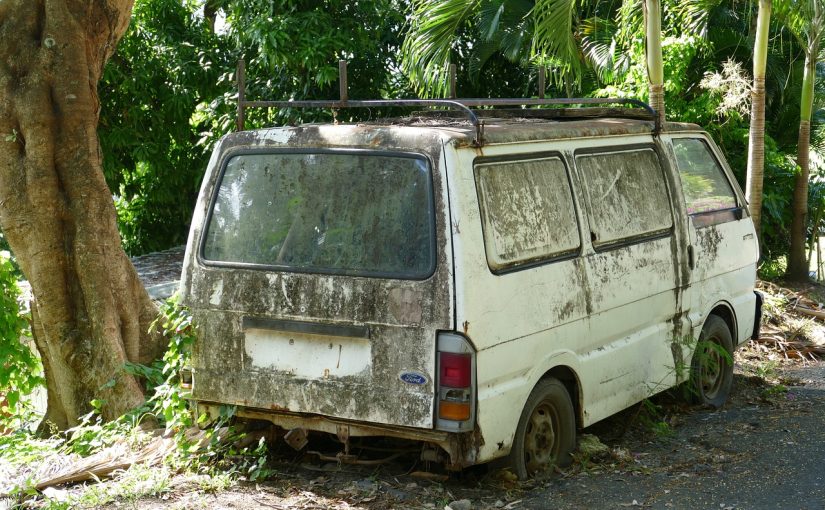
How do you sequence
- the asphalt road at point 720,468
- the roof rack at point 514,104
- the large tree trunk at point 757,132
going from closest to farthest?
the asphalt road at point 720,468, the roof rack at point 514,104, the large tree trunk at point 757,132

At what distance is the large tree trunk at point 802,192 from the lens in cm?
1185

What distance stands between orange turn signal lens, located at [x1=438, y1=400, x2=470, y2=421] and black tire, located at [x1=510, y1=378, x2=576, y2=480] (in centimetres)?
52

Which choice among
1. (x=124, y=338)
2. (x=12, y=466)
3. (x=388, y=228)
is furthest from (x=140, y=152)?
(x=388, y=228)

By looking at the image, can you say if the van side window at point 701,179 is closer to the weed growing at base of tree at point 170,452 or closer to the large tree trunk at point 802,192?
the weed growing at base of tree at point 170,452

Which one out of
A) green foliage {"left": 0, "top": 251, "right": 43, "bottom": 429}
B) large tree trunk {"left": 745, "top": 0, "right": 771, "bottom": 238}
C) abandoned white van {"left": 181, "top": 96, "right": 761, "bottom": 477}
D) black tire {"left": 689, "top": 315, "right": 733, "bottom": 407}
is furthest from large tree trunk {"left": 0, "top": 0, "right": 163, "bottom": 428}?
large tree trunk {"left": 745, "top": 0, "right": 771, "bottom": 238}

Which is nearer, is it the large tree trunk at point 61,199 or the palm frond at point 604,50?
the large tree trunk at point 61,199

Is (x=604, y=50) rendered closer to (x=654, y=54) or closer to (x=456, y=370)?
(x=654, y=54)

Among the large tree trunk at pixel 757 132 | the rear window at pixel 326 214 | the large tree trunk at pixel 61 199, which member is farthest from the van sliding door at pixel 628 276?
the large tree trunk at pixel 757 132

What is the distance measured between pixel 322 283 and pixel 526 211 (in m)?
1.08

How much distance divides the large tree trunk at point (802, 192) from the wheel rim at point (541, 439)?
759 centimetres

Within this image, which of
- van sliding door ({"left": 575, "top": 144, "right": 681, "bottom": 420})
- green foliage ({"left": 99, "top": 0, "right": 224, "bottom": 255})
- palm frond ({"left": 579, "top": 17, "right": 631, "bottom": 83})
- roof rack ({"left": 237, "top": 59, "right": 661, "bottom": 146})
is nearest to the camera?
roof rack ({"left": 237, "top": 59, "right": 661, "bottom": 146})

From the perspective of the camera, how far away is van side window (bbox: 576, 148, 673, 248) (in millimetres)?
5883

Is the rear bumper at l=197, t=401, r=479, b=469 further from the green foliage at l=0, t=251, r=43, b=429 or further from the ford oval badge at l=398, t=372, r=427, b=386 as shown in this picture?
the green foliage at l=0, t=251, r=43, b=429

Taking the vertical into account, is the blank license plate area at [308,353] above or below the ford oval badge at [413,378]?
above
